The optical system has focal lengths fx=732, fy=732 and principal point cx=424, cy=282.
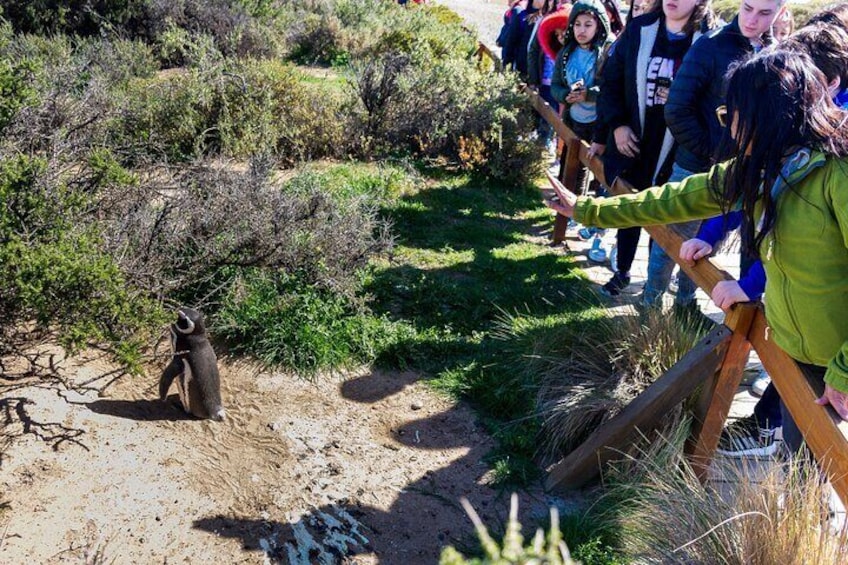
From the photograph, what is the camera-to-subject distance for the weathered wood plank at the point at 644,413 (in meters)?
3.11

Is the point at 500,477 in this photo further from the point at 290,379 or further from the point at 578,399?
the point at 290,379

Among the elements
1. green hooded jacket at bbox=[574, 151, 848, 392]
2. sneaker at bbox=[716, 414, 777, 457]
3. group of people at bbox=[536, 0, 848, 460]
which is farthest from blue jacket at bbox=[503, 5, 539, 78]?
green hooded jacket at bbox=[574, 151, 848, 392]

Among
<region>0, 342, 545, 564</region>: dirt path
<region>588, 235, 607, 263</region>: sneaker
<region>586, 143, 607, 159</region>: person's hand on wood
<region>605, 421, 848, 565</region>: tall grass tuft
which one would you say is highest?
<region>586, 143, 607, 159</region>: person's hand on wood

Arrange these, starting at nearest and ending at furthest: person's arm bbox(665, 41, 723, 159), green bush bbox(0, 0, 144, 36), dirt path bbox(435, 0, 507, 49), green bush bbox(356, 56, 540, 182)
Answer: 1. person's arm bbox(665, 41, 723, 159)
2. green bush bbox(356, 56, 540, 182)
3. green bush bbox(0, 0, 144, 36)
4. dirt path bbox(435, 0, 507, 49)

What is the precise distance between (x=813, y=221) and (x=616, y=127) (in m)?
2.77

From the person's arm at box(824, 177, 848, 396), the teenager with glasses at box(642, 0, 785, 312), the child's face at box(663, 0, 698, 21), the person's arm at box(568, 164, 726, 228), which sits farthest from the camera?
the child's face at box(663, 0, 698, 21)

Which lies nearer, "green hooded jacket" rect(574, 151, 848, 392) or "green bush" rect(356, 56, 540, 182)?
"green hooded jacket" rect(574, 151, 848, 392)

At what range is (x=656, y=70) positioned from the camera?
4.60 metres

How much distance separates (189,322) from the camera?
363 cm

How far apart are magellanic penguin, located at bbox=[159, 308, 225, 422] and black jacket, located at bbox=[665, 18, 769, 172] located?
9.32 feet

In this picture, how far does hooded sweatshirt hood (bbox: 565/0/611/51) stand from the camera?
5.90 m

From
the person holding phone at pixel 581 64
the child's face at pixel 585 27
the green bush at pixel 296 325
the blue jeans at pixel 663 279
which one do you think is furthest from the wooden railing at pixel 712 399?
the child's face at pixel 585 27

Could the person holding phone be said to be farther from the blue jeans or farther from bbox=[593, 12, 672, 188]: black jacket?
the blue jeans

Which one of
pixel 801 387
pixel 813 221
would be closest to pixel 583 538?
pixel 801 387
